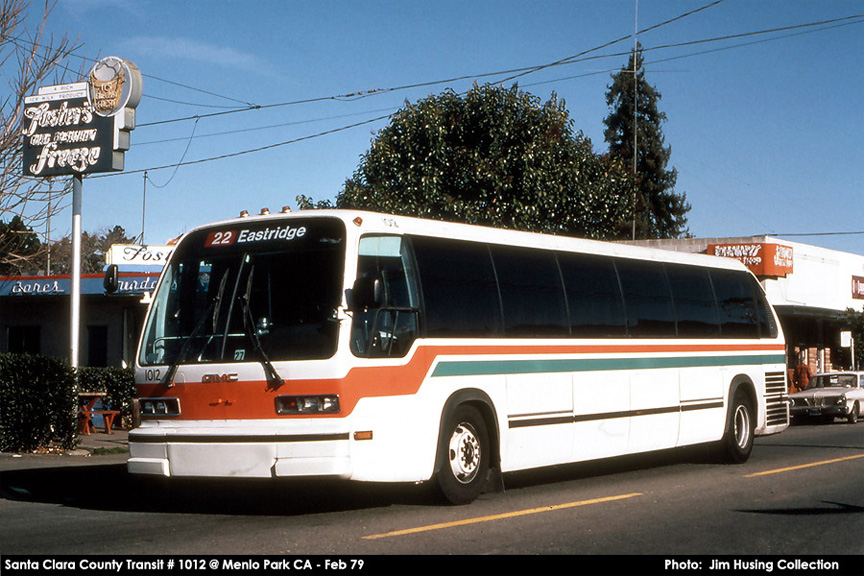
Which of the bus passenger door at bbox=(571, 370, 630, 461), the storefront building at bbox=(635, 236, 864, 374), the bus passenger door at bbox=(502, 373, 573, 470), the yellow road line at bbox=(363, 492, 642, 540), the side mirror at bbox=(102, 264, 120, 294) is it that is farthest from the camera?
the storefront building at bbox=(635, 236, 864, 374)

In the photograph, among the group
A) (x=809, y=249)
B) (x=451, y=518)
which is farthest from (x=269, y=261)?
(x=809, y=249)

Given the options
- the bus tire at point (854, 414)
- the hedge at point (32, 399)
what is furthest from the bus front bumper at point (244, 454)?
the bus tire at point (854, 414)

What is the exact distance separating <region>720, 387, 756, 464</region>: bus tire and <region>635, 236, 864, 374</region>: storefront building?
22.4 metres

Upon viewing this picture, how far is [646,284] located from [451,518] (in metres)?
5.96

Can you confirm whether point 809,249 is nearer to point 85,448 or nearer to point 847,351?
point 847,351

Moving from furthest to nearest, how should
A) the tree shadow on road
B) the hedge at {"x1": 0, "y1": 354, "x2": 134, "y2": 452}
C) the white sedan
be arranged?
1. the white sedan
2. the hedge at {"x1": 0, "y1": 354, "x2": 134, "y2": 452}
3. the tree shadow on road

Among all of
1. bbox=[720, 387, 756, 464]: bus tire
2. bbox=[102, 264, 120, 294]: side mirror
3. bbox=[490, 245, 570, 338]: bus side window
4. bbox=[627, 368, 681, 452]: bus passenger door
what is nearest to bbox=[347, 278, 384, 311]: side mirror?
bbox=[490, 245, 570, 338]: bus side window

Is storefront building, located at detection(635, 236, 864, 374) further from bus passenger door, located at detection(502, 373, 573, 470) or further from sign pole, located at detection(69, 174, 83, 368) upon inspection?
bus passenger door, located at detection(502, 373, 573, 470)

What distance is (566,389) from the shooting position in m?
12.7

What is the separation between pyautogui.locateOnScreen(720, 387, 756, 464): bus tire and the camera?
52.3 ft

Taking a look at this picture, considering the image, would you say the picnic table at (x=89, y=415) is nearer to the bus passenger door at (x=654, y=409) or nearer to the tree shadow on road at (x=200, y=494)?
the tree shadow on road at (x=200, y=494)

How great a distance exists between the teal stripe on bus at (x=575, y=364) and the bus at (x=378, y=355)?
0.03 m

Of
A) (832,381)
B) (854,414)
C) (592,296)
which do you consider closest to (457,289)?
(592,296)

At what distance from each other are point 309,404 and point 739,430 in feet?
28.9
